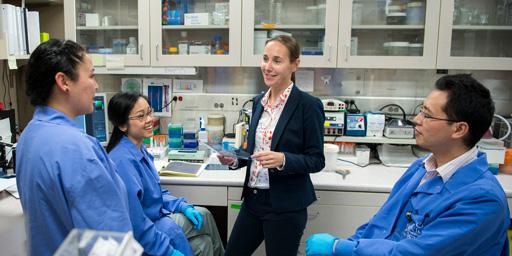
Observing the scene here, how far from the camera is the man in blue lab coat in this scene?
106 centimetres

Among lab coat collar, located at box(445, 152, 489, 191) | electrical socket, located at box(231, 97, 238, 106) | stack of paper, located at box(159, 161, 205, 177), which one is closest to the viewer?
lab coat collar, located at box(445, 152, 489, 191)

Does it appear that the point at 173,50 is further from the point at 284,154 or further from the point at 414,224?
the point at 414,224

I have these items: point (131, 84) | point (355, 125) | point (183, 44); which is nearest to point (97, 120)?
point (131, 84)

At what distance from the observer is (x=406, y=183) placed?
4.56 ft

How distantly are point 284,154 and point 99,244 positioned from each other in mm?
1123

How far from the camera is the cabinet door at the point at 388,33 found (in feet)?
7.66

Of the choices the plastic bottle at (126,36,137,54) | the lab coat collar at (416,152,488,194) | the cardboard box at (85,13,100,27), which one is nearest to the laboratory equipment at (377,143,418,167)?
the lab coat collar at (416,152,488,194)

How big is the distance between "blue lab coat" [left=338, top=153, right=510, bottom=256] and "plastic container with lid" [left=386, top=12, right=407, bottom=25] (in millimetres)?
1547

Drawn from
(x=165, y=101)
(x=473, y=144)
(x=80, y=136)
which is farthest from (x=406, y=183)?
(x=165, y=101)

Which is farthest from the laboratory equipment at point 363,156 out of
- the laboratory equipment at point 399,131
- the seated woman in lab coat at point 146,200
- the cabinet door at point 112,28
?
the cabinet door at point 112,28

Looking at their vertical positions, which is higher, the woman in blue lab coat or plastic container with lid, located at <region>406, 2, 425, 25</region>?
plastic container with lid, located at <region>406, 2, 425, 25</region>

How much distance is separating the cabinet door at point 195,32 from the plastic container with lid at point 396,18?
0.97 meters

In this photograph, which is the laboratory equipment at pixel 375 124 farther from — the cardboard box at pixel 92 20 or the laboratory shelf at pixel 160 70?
the cardboard box at pixel 92 20

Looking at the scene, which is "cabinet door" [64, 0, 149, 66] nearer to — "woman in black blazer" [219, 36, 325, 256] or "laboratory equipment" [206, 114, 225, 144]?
"laboratory equipment" [206, 114, 225, 144]
